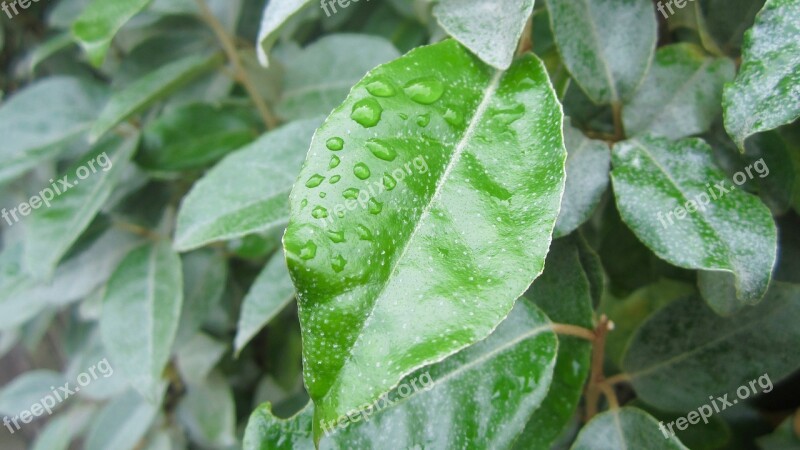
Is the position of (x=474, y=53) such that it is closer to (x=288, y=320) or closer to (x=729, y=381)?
(x=729, y=381)

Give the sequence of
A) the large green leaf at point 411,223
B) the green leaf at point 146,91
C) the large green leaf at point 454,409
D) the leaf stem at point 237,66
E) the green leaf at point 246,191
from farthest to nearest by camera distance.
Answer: the leaf stem at point 237,66 → the green leaf at point 146,91 → the green leaf at point 246,191 → the large green leaf at point 454,409 → the large green leaf at point 411,223

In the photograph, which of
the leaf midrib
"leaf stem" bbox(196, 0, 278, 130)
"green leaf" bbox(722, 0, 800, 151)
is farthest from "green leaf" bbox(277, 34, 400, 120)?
"green leaf" bbox(722, 0, 800, 151)

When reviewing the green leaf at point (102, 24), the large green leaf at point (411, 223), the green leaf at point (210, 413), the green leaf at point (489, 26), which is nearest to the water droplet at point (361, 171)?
the large green leaf at point (411, 223)

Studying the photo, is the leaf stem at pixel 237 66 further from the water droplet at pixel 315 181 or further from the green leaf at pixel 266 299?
the water droplet at pixel 315 181

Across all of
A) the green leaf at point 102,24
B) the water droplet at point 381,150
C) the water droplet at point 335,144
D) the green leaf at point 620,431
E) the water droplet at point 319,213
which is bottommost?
the green leaf at point 620,431

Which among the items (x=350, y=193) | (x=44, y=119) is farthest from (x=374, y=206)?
(x=44, y=119)

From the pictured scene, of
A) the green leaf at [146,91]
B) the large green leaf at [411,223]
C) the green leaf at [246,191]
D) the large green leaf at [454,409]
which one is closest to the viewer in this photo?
the large green leaf at [411,223]

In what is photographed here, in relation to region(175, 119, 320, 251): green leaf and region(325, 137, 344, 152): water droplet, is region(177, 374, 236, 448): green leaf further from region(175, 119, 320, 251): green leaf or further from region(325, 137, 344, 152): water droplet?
region(325, 137, 344, 152): water droplet
